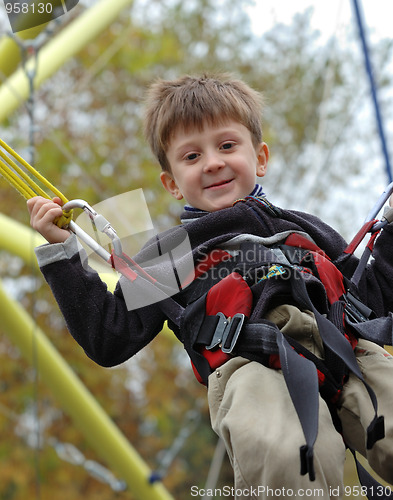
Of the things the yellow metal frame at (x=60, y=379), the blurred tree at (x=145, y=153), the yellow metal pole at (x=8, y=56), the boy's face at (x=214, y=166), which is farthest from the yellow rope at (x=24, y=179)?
the blurred tree at (x=145, y=153)

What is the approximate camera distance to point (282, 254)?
1352 millimetres

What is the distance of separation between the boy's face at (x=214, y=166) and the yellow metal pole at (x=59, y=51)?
1232mm

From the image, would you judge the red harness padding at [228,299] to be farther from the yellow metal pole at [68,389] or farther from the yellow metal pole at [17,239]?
the yellow metal pole at [68,389]

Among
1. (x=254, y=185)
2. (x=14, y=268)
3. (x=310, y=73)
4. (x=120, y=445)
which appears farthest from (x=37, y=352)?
(x=310, y=73)

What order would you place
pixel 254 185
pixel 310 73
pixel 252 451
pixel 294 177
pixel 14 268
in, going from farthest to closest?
pixel 310 73 < pixel 294 177 < pixel 14 268 < pixel 254 185 < pixel 252 451

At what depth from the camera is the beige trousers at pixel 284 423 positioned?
103cm

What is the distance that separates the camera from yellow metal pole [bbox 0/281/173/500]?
234cm

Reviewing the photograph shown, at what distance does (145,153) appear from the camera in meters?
6.29

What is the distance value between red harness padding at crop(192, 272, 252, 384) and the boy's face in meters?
0.22

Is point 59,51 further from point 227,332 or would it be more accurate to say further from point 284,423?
point 284,423

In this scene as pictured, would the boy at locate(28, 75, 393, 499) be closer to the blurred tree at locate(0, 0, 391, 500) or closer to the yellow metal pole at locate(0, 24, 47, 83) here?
the yellow metal pole at locate(0, 24, 47, 83)

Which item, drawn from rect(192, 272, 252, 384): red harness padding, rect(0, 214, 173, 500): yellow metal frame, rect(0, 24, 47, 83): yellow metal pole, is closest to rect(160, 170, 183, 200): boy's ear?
rect(192, 272, 252, 384): red harness padding

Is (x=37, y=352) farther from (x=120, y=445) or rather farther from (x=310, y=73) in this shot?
(x=310, y=73)

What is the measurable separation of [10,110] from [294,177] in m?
4.08
